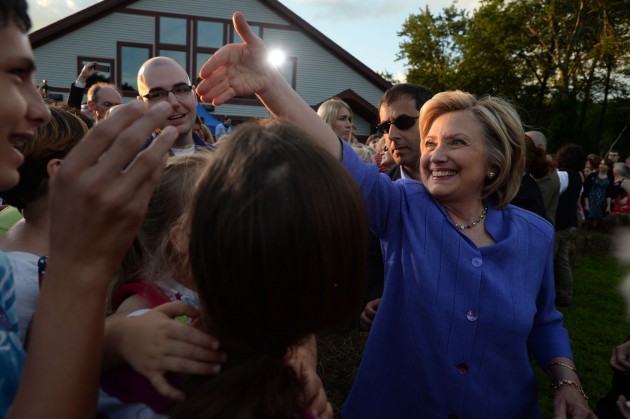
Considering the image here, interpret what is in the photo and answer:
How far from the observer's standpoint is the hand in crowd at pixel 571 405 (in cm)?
188

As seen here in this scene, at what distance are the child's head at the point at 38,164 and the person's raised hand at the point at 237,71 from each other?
24.9 inches

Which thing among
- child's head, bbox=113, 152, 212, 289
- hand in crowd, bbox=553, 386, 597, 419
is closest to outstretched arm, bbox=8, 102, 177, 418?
child's head, bbox=113, 152, 212, 289

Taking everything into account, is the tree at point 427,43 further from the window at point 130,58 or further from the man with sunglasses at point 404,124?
the man with sunglasses at point 404,124

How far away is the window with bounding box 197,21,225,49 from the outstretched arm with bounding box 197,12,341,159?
2289cm

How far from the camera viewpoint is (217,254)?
34.5 inches

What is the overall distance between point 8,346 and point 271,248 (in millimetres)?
645

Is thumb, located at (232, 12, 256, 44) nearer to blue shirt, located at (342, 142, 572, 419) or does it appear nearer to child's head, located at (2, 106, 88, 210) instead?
blue shirt, located at (342, 142, 572, 419)

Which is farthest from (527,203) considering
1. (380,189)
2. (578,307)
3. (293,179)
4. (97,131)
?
(578,307)

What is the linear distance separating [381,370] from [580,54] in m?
33.7

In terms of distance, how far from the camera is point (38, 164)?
70.1 inches

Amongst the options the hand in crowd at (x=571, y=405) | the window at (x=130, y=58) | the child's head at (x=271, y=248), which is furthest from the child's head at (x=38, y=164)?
the window at (x=130, y=58)

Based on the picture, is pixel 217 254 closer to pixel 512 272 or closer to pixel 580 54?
pixel 512 272

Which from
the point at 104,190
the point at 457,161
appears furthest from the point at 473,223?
the point at 104,190

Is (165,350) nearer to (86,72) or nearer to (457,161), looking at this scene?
(457,161)
